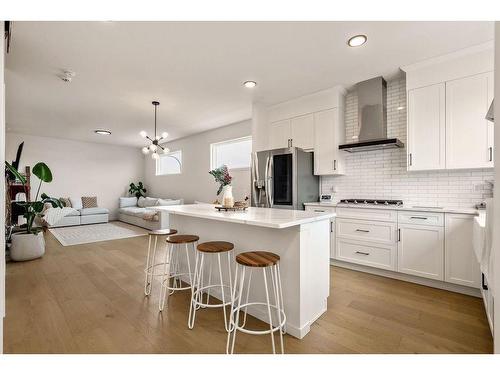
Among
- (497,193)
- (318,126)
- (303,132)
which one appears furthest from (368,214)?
(497,193)

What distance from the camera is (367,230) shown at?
122 inches

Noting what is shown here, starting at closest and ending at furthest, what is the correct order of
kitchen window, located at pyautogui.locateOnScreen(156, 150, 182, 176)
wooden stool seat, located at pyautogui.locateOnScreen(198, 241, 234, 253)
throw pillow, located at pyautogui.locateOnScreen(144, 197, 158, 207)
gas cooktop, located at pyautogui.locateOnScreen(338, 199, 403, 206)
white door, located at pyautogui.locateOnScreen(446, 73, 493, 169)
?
1. wooden stool seat, located at pyautogui.locateOnScreen(198, 241, 234, 253)
2. white door, located at pyautogui.locateOnScreen(446, 73, 493, 169)
3. gas cooktop, located at pyautogui.locateOnScreen(338, 199, 403, 206)
4. throw pillow, located at pyautogui.locateOnScreen(144, 197, 158, 207)
5. kitchen window, located at pyautogui.locateOnScreen(156, 150, 182, 176)

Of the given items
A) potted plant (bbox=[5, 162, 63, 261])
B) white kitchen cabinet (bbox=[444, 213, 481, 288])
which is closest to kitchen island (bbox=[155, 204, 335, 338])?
white kitchen cabinet (bbox=[444, 213, 481, 288])

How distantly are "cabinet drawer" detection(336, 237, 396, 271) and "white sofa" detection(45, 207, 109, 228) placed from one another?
6.90 meters

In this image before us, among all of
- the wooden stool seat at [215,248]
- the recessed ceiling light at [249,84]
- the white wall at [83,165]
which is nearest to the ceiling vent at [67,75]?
the recessed ceiling light at [249,84]

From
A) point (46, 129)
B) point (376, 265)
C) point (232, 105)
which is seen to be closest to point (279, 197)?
point (376, 265)

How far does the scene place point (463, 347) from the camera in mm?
1688

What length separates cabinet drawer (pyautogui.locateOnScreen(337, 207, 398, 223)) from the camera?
2.92 meters

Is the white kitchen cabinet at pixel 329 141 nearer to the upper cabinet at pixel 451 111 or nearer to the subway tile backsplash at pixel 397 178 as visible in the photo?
the subway tile backsplash at pixel 397 178

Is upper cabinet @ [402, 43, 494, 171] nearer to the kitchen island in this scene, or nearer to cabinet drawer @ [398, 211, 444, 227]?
cabinet drawer @ [398, 211, 444, 227]

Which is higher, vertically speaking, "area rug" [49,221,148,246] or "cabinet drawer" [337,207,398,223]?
"cabinet drawer" [337,207,398,223]

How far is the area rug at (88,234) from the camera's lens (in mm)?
5008

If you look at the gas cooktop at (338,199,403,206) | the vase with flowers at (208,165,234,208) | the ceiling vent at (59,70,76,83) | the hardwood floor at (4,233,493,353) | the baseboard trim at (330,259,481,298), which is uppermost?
the ceiling vent at (59,70,76,83)

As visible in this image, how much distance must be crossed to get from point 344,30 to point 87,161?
8.29m
